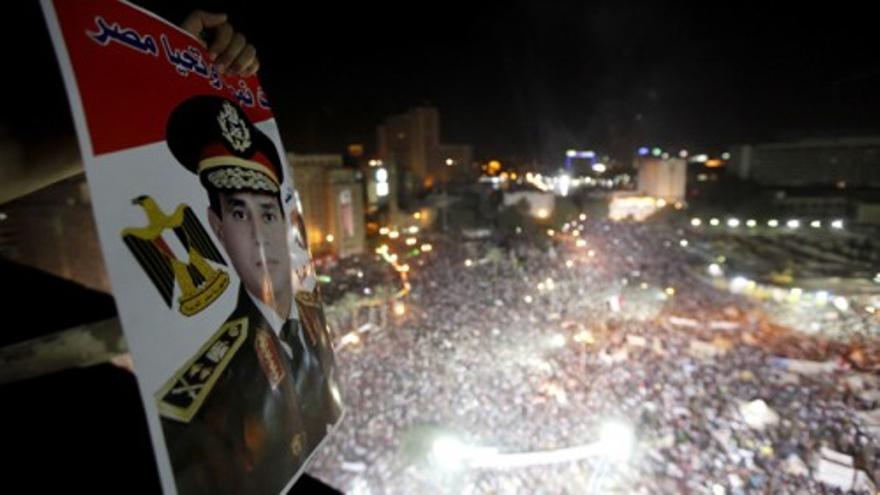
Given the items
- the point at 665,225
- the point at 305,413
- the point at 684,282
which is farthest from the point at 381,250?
the point at 305,413

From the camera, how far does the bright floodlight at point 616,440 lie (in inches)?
305

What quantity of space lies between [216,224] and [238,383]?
14.3 inches

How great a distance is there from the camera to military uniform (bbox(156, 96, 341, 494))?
2.70 feet

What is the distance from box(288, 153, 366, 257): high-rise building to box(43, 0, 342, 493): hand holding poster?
19636 mm

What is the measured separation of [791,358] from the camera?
384 inches

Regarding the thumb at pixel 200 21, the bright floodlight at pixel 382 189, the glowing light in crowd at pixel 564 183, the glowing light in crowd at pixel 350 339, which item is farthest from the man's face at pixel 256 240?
the glowing light in crowd at pixel 564 183

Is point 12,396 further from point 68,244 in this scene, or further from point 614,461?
point 614,461

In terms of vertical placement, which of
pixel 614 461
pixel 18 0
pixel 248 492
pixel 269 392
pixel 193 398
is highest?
pixel 18 0

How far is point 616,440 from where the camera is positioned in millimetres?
7957

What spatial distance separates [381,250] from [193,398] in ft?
75.0

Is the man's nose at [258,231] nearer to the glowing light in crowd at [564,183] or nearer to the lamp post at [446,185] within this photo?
the lamp post at [446,185]

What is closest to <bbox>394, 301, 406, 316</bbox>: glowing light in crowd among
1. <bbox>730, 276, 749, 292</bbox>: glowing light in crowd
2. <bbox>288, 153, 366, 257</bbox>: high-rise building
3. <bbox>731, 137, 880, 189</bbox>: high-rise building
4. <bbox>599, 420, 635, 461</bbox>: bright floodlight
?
<bbox>288, 153, 366, 257</bbox>: high-rise building

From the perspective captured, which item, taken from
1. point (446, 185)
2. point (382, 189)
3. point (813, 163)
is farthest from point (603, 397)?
point (813, 163)

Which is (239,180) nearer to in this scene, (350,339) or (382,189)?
(350,339)
